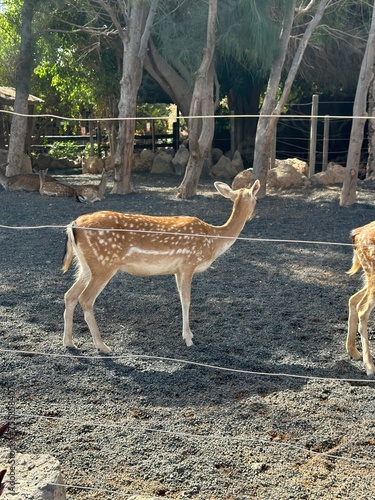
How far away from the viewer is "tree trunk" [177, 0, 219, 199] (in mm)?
12180

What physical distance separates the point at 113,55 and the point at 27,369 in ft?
43.7

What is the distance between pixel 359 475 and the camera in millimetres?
3582

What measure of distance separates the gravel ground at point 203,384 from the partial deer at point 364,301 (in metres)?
0.12

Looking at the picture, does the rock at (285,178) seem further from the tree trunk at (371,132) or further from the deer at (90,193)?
the deer at (90,193)

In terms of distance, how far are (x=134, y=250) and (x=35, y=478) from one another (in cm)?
275

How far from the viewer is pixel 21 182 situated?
14273 mm

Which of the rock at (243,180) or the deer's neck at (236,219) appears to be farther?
the rock at (243,180)

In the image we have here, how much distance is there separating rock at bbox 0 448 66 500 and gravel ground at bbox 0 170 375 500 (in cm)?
25

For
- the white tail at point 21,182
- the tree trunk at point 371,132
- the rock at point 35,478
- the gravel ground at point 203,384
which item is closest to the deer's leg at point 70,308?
the gravel ground at point 203,384

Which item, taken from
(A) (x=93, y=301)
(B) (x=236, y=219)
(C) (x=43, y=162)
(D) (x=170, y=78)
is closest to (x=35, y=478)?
(A) (x=93, y=301)

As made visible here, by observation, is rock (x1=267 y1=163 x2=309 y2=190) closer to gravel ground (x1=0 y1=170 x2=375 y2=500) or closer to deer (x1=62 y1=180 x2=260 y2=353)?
gravel ground (x1=0 y1=170 x2=375 y2=500)

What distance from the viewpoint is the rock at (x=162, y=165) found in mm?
18391

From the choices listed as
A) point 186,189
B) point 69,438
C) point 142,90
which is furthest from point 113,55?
point 69,438

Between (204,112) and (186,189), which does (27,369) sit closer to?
(186,189)
